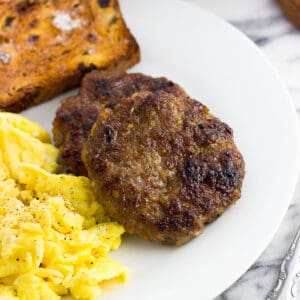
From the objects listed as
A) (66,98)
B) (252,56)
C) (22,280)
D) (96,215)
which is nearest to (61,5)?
(66,98)

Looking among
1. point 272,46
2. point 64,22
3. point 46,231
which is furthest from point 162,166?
point 272,46

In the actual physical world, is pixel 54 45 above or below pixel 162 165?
above

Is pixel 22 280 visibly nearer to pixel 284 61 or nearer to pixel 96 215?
pixel 96 215

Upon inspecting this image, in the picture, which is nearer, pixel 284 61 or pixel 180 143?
pixel 180 143

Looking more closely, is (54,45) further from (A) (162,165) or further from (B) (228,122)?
(A) (162,165)

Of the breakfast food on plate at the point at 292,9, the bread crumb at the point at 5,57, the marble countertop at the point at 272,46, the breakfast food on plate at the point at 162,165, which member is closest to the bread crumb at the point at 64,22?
the bread crumb at the point at 5,57

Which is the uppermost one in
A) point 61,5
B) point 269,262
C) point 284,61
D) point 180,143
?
point 61,5

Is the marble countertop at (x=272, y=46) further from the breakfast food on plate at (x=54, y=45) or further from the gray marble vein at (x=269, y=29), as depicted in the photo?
the breakfast food on plate at (x=54, y=45)
